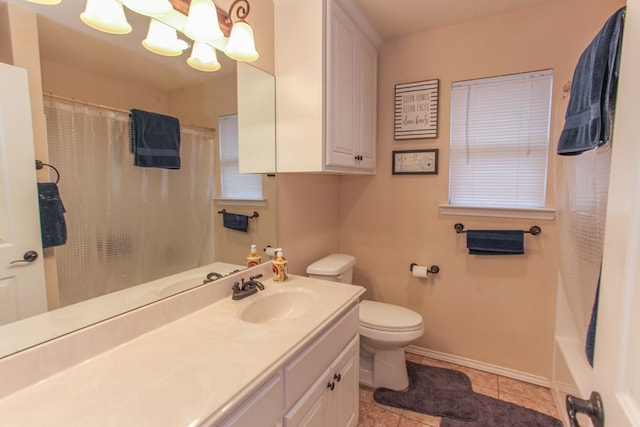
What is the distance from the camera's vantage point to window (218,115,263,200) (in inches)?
61.3

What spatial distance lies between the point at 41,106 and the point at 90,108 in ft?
0.45

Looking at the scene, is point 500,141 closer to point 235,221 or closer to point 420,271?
point 420,271

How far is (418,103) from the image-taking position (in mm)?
2289

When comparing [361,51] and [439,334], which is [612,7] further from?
[439,334]

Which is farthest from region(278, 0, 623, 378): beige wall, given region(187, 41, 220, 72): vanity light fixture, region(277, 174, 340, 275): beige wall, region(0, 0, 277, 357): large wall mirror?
region(187, 41, 220, 72): vanity light fixture

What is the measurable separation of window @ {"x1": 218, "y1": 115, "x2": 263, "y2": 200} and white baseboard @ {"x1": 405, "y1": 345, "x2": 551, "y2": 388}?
1.83 metres

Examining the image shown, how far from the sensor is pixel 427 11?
1997 mm

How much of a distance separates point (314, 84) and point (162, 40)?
29.5 inches

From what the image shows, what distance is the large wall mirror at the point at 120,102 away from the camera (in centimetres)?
92

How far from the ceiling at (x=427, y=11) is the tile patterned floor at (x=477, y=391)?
2469 mm

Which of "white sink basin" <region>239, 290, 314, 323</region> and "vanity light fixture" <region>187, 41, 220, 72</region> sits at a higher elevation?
"vanity light fixture" <region>187, 41, 220, 72</region>

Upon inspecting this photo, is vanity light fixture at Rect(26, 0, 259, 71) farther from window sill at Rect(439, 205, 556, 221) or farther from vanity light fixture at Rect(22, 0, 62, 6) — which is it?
window sill at Rect(439, 205, 556, 221)

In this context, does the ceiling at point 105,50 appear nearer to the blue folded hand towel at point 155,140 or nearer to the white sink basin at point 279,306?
the blue folded hand towel at point 155,140

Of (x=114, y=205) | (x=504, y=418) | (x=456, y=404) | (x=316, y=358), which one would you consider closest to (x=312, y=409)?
(x=316, y=358)
